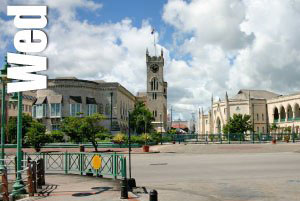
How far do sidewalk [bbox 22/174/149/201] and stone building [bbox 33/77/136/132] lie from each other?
50573 mm

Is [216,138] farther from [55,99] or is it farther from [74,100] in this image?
[55,99]

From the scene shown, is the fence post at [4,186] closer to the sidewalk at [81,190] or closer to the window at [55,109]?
the sidewalk at [81,190]

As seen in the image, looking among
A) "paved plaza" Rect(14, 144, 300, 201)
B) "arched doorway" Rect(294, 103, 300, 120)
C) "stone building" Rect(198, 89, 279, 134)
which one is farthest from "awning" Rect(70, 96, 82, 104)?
"arched doorway" Rect(294, 103, 300, 120)

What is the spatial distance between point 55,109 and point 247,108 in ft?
167

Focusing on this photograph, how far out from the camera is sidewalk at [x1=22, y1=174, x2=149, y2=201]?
1093 cm

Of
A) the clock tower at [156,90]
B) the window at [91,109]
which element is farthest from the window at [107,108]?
the clock tower at [156,90]

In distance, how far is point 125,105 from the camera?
276 ft

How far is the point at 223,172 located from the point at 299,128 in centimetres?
6869

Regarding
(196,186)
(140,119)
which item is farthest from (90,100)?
(196,186)

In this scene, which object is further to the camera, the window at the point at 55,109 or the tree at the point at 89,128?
the window at the point at 55,109

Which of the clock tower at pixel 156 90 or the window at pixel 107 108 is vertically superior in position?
the clock tower at pixel 156 90

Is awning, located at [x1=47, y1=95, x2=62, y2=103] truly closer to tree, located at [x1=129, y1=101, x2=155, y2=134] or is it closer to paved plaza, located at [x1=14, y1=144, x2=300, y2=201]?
tree, located at [x1=129, y1=101, x2=155, y2=134]

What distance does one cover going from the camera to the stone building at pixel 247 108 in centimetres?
9212

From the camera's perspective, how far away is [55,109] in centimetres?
6581
